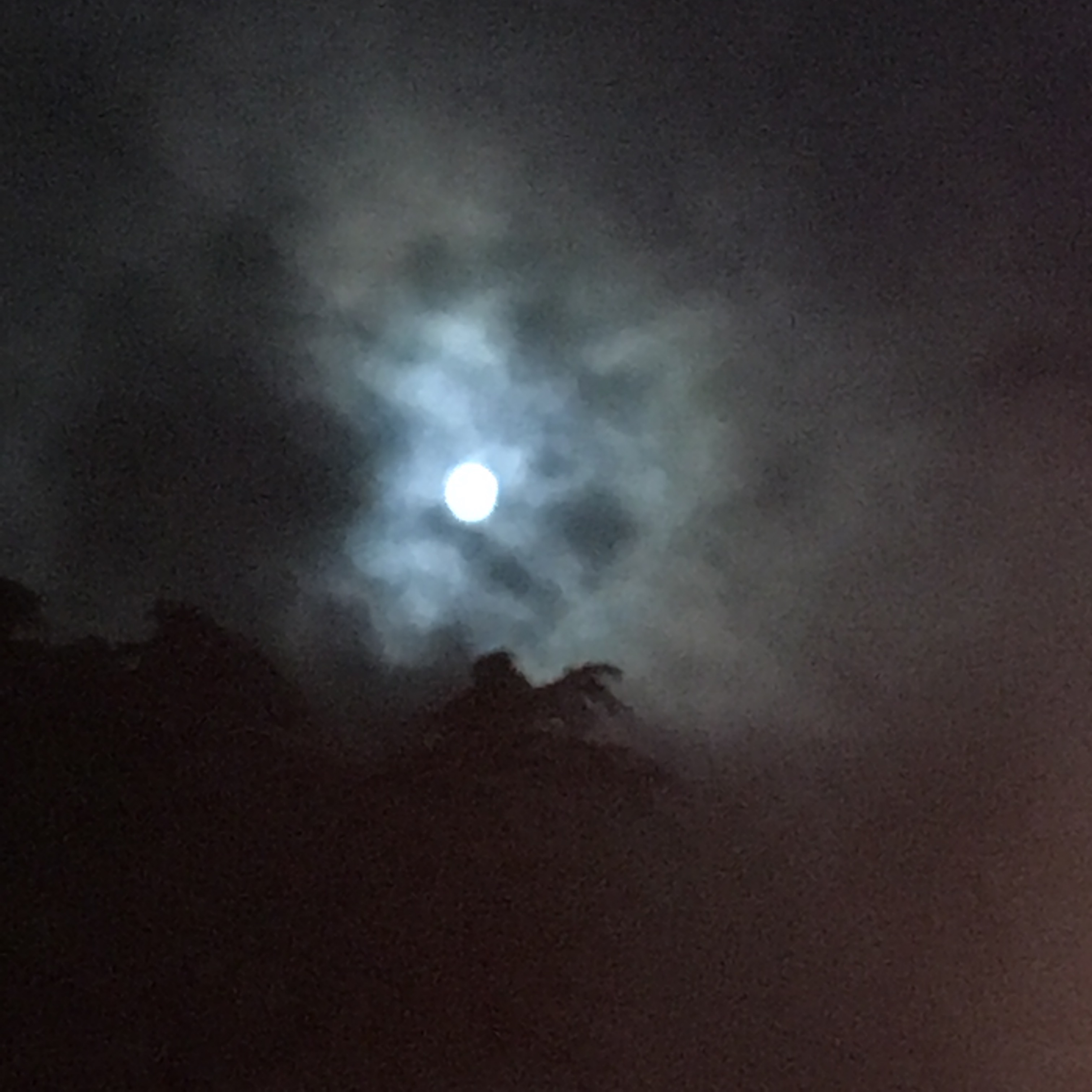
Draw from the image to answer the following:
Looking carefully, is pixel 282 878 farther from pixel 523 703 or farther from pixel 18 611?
pixel 18 611

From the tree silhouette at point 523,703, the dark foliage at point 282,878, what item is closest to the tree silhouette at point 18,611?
the dark foliage at point 282,878

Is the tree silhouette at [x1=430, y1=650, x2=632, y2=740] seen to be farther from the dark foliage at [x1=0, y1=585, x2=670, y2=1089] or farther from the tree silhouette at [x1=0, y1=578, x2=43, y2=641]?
the tree silhouette at [x1=0, y1=578, x2=43, y2=641]

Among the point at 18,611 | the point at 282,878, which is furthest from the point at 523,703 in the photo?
the point at 18,611

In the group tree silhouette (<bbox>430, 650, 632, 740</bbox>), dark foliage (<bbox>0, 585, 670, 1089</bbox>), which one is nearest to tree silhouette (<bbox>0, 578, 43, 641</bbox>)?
dark foliage (<bbox>0, 585, 670, 1089</bbox>)

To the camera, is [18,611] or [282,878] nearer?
[18,611]

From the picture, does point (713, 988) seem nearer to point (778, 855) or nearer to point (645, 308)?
point (778, 855)

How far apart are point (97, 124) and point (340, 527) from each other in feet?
4.67

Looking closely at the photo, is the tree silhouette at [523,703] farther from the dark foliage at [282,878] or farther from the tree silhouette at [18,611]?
the tree silhouette at [18,611]

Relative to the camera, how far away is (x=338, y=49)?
3.65 metres

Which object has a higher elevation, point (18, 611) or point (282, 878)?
point (18, 611)

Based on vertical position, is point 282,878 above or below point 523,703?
below

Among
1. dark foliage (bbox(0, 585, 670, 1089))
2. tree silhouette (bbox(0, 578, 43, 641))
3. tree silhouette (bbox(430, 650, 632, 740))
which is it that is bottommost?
dark foliage (bbox(0, 585, 670, 1089))

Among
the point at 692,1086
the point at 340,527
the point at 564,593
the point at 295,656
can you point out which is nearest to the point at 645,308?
the point at 564,593

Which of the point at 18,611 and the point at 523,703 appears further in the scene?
the point at 523,703
